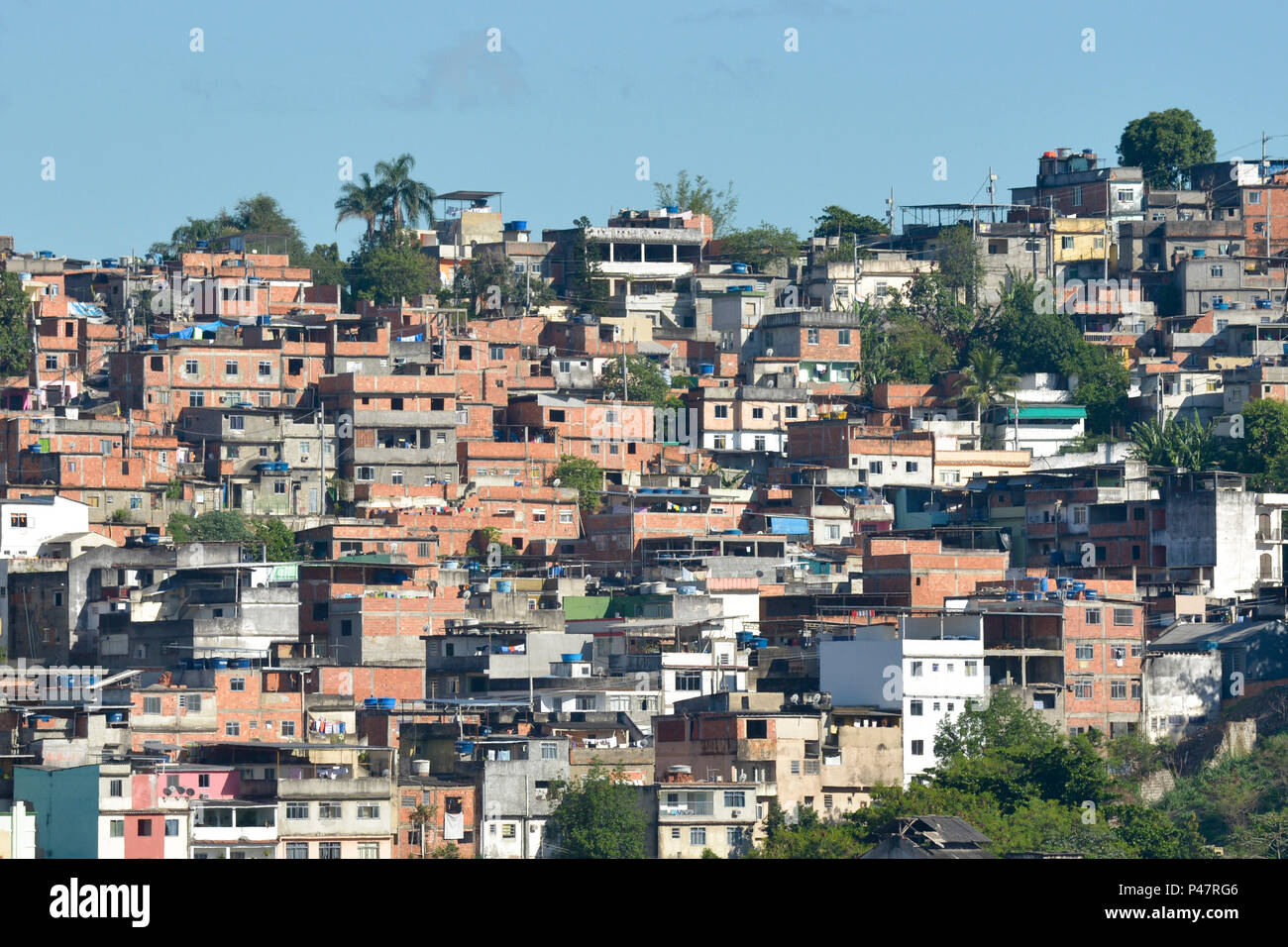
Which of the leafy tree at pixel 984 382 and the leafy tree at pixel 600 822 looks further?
the leafy tree at pixel 984 382

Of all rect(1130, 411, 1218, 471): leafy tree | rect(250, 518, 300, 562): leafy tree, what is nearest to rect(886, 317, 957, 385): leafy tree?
rect(1130, 411, 1218, 471): leafy tree

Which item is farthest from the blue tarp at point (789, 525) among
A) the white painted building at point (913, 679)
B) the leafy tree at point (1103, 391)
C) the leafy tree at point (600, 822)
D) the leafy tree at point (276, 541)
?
the leafy tree at point (600, 822)

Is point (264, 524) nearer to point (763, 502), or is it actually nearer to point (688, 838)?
point (763, 502)

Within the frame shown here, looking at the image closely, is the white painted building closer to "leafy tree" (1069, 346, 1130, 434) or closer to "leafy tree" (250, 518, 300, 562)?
"leafy tree" (250, 518, 300, 562)

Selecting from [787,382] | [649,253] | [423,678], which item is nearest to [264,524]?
[423,678]

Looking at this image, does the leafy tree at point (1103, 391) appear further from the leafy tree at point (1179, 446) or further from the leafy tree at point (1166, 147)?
the leafy tree at point (1166, 147)

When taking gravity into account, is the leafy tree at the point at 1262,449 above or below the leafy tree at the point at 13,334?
below

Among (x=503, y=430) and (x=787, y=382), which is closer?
(x=503, y=430)
